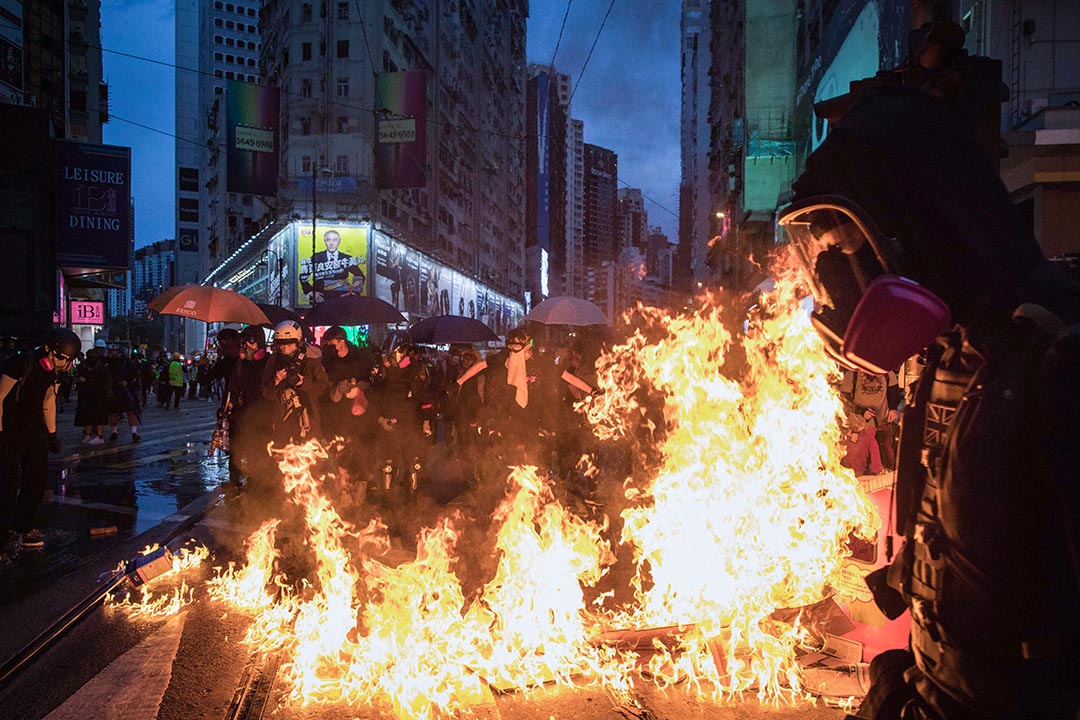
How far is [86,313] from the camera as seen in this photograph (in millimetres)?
35438

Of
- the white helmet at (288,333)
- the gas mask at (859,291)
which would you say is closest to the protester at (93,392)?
the white helmet at (288,333)

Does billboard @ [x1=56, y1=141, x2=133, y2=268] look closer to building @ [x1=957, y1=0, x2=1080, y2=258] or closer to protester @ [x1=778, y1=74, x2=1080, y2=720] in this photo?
building @ [x1=957, y1=0, x2=1080, y2=258]

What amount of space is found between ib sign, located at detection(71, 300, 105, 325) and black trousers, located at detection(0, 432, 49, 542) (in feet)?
110

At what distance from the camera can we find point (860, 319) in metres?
1.64

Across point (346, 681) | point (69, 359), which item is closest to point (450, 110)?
point (69, 359)

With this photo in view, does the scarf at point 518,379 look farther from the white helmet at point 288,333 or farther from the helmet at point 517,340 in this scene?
the white helmet at point 288,333

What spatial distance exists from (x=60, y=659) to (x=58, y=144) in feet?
85.9

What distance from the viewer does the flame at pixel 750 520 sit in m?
4.07

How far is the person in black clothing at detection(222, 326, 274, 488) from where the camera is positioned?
734 cm

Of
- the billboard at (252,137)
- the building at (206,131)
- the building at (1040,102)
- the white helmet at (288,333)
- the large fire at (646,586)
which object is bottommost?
the large fire at (646,586)

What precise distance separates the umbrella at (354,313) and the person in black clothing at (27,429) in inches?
275

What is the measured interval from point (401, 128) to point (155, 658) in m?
32.2

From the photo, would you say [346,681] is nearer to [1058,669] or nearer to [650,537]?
[650,537]

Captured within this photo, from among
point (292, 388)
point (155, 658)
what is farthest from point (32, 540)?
point (155, 658)
